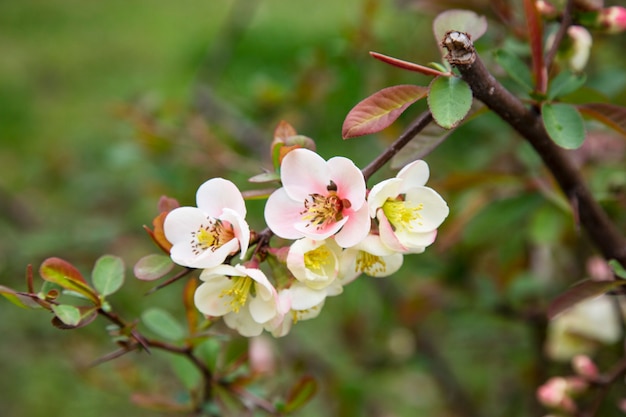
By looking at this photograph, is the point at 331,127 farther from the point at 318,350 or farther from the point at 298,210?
the point at 298,210

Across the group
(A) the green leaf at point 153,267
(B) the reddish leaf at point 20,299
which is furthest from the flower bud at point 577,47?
(B) the reddish leaf at point 20,299

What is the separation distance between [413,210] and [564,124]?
6.1 inches

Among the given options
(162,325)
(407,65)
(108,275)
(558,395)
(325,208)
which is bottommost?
(558,395)

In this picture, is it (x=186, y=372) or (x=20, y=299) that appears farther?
(x=186, y=372)

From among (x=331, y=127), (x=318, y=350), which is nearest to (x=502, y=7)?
(x=331, y=127)

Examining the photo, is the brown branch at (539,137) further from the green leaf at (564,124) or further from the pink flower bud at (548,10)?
the pink flower bud at (548,10)

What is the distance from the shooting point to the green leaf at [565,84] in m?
0.64

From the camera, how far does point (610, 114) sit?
0.62 metres

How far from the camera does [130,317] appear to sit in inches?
63.2

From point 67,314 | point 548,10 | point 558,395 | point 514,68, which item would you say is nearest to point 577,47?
point 548,10

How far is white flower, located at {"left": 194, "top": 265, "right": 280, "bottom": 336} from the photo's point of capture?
55 cm

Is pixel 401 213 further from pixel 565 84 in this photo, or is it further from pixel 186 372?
pixel 186 372

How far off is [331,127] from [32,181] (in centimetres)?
85

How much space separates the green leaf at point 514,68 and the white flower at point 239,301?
12.1 inches
